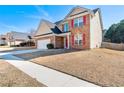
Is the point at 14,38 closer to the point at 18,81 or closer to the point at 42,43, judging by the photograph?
the point at 42,43

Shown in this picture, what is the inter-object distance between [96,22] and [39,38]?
996 centimetres

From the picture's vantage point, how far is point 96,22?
57.5 feet

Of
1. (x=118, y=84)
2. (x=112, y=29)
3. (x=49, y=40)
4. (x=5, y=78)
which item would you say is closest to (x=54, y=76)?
(x=5, y=78)

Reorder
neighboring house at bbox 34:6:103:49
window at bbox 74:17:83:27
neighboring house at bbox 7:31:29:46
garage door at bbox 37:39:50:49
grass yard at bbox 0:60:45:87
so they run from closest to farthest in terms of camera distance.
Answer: grass yard at bbox 0:60:45:87 → neighboring house at bbox 34:6:103:49 → window at bbox 74:17:83:27 → garage door at bbox 37:39:50:49 → neighboring house at bbox 7:31:29:46

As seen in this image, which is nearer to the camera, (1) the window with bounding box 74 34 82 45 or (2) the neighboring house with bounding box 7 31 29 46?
(1) the window with bounding box 74 34 82 45

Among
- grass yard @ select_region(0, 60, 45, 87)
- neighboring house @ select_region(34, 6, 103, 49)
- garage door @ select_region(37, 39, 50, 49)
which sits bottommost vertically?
grass yard @ select_region(0, 60, 45, 87)

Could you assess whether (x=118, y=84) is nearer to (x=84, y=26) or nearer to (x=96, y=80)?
(x=96, y=80)

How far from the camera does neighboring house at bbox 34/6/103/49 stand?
619 inches

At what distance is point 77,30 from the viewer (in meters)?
16.8

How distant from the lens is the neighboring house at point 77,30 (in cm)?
1573

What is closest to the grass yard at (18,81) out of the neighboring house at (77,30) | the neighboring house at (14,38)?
the neighboring house at (77,30)

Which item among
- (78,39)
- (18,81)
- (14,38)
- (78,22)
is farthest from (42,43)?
(14,38)

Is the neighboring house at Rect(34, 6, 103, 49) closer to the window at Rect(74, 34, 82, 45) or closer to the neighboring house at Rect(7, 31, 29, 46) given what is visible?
the window at Rect(74, 34, 82, 45)

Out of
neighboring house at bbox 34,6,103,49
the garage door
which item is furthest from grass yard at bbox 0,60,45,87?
the garage door
